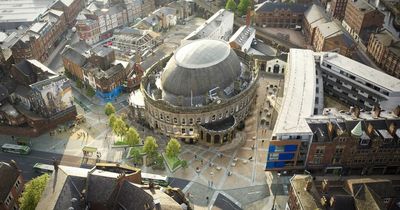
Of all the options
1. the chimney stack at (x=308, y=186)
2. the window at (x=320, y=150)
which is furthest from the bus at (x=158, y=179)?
the window at (x=320, y=150)

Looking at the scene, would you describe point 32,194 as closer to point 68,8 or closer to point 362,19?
point 68,8

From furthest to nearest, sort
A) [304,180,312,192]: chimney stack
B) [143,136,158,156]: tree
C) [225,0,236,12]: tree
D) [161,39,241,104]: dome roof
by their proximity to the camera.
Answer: [225,0,236,12]: tree, [161,39,241,104]: dome roof, [143,136,158,156]: tree, [304,180,312,192]: chimney stack

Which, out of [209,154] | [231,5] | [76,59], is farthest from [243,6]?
[209,154]

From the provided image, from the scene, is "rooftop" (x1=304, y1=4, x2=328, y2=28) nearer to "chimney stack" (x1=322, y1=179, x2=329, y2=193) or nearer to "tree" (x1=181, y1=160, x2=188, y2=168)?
"tree" (x1=181, y1=160, x2=188, y2=168)

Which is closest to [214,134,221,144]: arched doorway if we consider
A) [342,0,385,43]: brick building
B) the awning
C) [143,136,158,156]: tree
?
[143,136,158,156]: tree

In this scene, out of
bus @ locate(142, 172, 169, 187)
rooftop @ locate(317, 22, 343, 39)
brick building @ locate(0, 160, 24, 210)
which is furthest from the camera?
rooftop @ locate(317, 22, 343, 39)

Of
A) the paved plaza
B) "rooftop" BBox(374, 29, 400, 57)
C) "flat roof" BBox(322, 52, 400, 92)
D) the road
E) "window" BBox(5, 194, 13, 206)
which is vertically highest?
"rooftop" BBox(374, 29, 400, 57)

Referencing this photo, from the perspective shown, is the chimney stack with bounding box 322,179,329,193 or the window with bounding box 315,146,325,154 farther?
the window with bounding box 315,146,325,154
